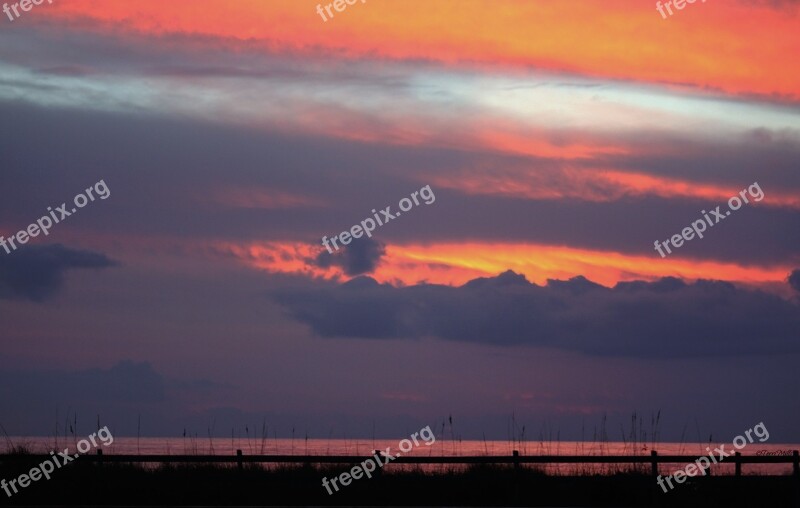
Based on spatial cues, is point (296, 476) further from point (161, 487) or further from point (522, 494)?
point (522, 494)

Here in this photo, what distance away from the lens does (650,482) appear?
22.4m

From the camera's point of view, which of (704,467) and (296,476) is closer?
(704,467)

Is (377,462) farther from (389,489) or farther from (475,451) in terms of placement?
(475,451)

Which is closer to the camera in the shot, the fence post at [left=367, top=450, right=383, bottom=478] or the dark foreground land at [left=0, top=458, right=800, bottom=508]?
the dark foreground land at [left=0, top=458, right=800, bottom=508]

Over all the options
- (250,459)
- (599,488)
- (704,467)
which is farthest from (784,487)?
(250,459)

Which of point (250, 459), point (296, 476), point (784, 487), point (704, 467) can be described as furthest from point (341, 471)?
point (784, 487)

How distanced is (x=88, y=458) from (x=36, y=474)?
190 centimetres

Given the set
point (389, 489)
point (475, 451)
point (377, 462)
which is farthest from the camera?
point (475, 451)

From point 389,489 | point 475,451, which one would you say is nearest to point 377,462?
point 389,489

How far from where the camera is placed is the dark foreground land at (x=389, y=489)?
21234 millimetres

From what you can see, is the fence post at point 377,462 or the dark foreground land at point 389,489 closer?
the dark foreground land at point 389,489

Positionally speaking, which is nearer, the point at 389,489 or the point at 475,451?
the point at 389,489

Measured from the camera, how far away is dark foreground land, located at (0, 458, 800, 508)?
2123 cm

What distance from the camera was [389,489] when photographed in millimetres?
22281
